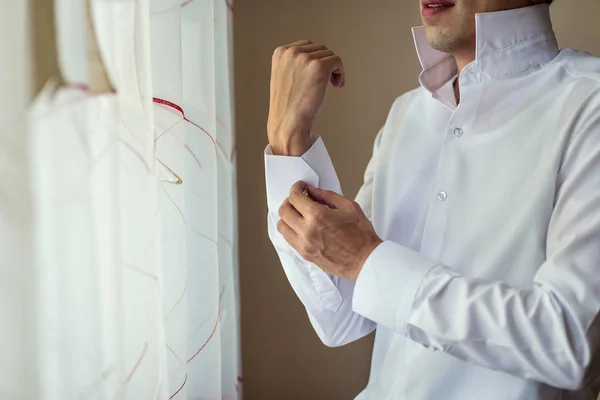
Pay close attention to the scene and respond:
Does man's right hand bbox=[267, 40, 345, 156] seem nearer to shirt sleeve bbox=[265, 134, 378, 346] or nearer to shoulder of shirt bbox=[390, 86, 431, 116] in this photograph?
shirt sleeve bbox=[265, 134, 378, 346]

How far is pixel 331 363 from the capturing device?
5.05 feet

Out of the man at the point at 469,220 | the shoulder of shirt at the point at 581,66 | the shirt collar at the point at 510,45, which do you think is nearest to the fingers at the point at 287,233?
the man at the point at 469,220

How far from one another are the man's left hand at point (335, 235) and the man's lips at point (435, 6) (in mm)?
343

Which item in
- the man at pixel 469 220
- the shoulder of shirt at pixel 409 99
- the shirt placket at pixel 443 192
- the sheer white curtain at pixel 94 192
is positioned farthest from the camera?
the shoulder of shirt at pixel 409 99

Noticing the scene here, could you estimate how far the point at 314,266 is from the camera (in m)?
0.98

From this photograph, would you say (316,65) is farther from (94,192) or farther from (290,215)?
(94,192)

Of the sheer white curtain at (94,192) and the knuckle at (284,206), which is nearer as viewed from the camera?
the sheer white curtain at (94,192)

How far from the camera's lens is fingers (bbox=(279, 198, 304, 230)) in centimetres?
88

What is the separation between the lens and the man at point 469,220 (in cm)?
73

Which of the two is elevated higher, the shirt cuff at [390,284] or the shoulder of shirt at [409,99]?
the shoulder of shirt at [409,99]

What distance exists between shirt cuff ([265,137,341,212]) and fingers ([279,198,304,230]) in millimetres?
47

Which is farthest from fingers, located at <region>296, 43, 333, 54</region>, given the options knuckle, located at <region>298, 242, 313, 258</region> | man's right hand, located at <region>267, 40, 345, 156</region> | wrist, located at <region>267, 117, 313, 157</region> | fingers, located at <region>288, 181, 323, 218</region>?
knuckle, located at <region>298, 242, 313, 258</region>

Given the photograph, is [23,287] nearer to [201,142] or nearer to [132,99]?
[132,99]

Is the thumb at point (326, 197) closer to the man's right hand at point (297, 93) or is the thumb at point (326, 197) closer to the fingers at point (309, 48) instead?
the man's right hand at point (297, 93)
